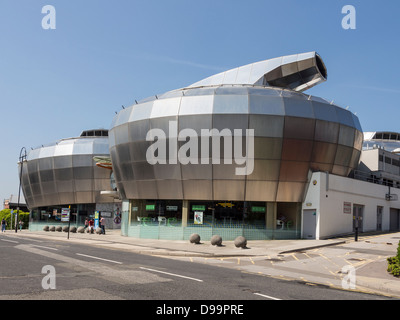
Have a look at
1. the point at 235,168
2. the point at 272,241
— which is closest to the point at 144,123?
the point at 235,168

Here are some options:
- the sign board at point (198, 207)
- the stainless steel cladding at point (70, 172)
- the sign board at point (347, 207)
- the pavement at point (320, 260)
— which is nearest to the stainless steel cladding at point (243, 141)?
the sign board at point (198, 207)

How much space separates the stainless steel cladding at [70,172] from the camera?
62.8m

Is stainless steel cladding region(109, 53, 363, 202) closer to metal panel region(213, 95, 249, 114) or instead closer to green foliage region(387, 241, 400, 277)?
metal panel region(213, 95, 249, 114)

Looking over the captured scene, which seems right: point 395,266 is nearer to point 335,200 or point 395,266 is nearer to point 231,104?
point 335,200

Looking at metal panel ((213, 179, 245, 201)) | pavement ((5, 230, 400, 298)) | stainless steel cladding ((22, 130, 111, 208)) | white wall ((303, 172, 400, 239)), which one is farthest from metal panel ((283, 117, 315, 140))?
stainless steel cladding ((22, 130, 111, 208))

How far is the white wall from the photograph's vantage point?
33.2m

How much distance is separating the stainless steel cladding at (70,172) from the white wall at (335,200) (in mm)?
37758

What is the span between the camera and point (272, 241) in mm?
32031

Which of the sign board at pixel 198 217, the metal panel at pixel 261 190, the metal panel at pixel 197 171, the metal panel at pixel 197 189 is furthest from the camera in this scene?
the metal panel at pixel 197 189

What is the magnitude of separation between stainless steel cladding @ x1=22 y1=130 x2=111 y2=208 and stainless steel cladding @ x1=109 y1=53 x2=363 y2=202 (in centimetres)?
2685

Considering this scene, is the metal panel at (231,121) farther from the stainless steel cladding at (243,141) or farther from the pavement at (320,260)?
the pavement at (320,260)

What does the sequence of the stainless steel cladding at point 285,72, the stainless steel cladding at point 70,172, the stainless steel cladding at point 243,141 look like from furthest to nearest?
the stainless steel cladding at point 70,172 < the stainless steel cladding at point 285,72 < the stainless steel cladding at point 243,141
